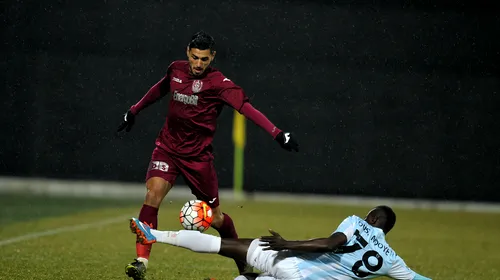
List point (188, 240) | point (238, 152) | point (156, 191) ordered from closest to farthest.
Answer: point (188, 240), point (156, 191), point (238, 152)

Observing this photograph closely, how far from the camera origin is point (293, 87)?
1777cm

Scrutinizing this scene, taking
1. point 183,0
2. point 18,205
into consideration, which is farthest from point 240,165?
point 18,205

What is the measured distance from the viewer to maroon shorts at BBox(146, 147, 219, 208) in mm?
7605

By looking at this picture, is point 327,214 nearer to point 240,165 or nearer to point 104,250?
point 240,165

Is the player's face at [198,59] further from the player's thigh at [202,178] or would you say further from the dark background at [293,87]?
the dark background at [293,87]

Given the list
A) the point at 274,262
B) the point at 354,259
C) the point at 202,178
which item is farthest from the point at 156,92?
the point at 354,259

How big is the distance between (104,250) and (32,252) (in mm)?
847

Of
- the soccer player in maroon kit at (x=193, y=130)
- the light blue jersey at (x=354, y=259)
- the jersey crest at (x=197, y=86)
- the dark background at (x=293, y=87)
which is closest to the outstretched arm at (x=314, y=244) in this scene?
the light blue jersey at (x=354, y=259)

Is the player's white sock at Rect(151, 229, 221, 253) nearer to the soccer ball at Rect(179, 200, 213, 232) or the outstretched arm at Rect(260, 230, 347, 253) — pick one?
the soccer ball at Rect(179, 200, 213, 232)

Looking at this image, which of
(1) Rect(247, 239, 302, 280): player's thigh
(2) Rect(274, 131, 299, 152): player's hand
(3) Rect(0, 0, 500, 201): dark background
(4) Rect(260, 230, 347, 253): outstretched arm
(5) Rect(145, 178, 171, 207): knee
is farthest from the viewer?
(3) Rect(0, 0, 500, 201): dark background

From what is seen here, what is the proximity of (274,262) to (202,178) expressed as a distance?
4.59 ft

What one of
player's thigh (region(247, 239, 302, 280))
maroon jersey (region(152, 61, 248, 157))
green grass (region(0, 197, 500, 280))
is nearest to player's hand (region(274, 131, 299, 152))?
maroon jersey (region(152, 61, 248, 157))

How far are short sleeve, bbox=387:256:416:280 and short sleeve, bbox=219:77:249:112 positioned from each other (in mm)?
1853

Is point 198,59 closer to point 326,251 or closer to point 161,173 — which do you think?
point 161,173
